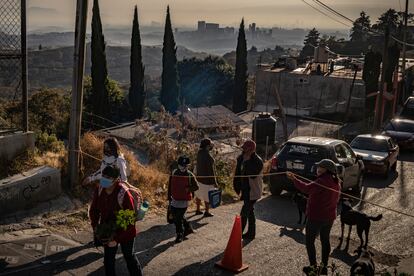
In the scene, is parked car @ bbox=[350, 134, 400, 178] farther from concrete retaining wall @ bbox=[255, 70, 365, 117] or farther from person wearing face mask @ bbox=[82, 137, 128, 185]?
concrete retaining wall @ bbox=[255, 70, 365, 117]

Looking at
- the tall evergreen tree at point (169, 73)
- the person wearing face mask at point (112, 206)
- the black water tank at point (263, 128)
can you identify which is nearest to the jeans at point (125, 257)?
the person wearing face mask at point (112, 206)

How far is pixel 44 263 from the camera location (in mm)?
6961

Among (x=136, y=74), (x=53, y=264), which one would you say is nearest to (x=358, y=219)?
(x=53, y=264)

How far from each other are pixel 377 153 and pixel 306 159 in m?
5.66

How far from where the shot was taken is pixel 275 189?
11844 millimetres

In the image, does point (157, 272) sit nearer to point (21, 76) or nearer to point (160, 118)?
point (21, 76)

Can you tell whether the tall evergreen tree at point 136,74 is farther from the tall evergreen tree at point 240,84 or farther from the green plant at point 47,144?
the green plant at point 47,144

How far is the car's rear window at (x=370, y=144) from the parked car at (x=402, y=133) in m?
4.09

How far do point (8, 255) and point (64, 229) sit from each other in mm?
1329

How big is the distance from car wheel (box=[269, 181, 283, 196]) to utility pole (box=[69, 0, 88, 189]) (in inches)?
183

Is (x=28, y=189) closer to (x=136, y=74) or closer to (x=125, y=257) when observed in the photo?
(x=125, y=257)

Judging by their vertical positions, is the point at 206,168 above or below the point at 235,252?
above

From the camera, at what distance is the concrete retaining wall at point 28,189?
27.4 ft

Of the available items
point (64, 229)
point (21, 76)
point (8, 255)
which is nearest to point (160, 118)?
point (21, 76)
